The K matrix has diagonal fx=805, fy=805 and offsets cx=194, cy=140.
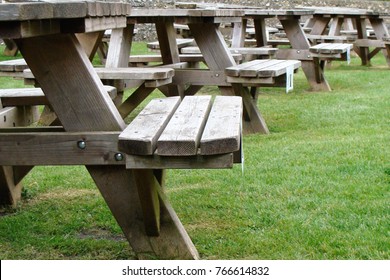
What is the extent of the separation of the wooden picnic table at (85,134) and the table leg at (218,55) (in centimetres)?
316

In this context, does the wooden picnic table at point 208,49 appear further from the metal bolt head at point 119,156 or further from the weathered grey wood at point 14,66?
the metal bolt head at point 119,156

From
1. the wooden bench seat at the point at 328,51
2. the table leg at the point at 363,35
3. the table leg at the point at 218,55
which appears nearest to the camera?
the table leg at the point at 218,55

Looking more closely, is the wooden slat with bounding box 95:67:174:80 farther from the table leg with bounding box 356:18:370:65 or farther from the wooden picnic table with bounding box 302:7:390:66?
the table leg with bounding box 356:18:370:65

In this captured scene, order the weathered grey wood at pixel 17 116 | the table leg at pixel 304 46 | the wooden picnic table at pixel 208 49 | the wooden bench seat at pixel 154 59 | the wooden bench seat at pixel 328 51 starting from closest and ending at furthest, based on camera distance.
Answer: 1. the weathered grey wood at pixel 17 116
2. the wooden picnic table at pixel 208 49
3. the wooden bench seat at pixel 154 59
4. the wooden bench seat at pixel 328 51
5. the table leg at pixel 304 46

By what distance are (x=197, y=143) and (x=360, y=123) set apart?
4.42m

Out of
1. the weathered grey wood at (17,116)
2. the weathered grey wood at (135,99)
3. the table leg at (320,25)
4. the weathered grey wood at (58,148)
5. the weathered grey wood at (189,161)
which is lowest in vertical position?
the table leg at (320,25)

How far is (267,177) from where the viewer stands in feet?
16.1

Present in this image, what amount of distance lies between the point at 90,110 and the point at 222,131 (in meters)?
0.58

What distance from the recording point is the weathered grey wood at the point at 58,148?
313 centimetres

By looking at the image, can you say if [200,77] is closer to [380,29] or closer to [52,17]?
[52,17]

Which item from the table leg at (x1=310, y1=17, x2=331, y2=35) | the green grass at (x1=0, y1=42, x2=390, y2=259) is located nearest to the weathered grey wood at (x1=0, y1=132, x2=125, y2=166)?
the green grass at (x1=0, y1=42, x2=390, y2=259)

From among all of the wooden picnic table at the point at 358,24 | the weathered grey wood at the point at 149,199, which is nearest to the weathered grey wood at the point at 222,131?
the weathered grey wood at the point at 149,199

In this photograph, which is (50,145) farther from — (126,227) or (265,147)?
(265,147)

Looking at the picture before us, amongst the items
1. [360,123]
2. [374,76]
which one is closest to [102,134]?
[360,123]
